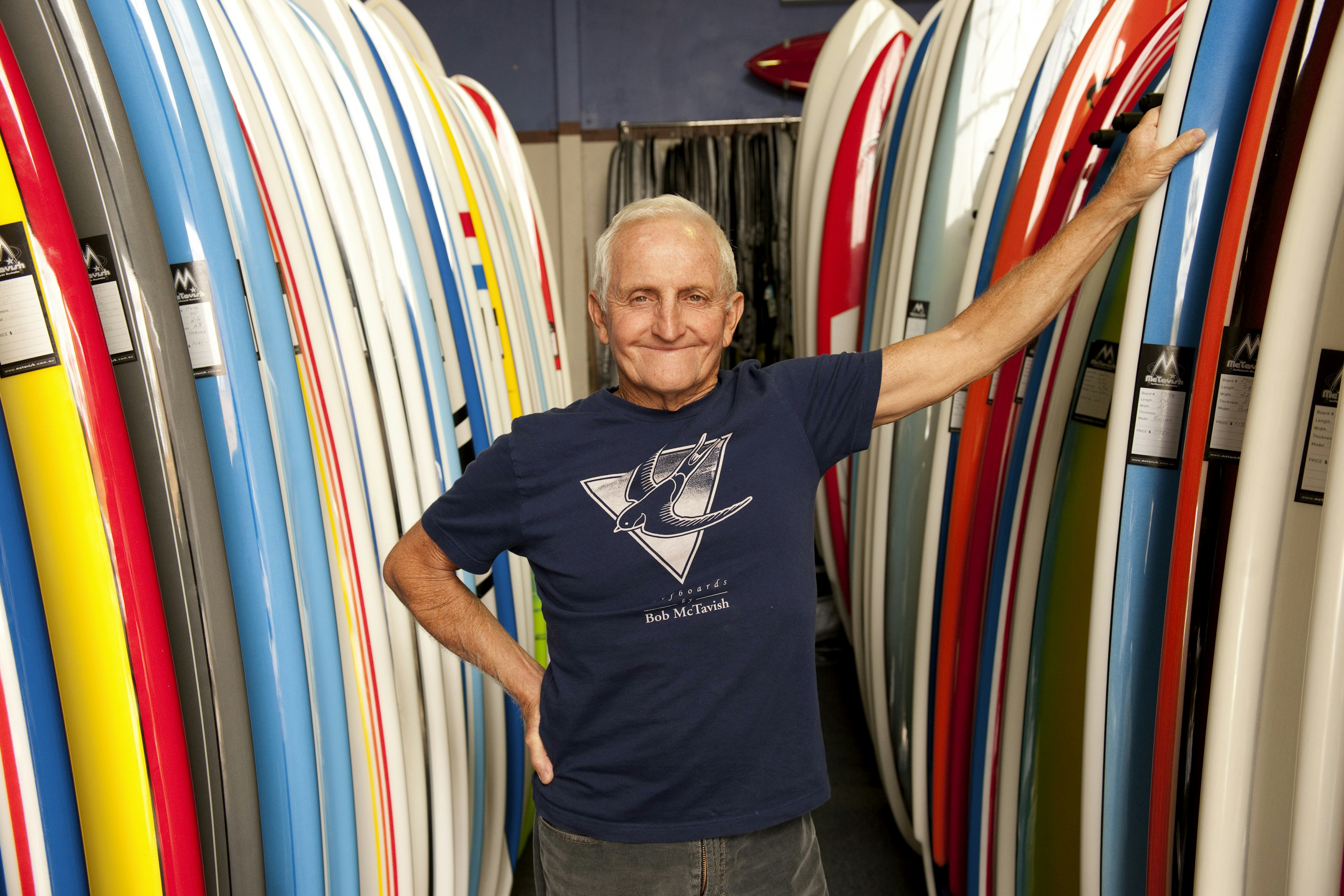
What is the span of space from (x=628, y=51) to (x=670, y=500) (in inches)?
193

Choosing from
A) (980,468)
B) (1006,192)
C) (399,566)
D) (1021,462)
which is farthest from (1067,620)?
(399,566)

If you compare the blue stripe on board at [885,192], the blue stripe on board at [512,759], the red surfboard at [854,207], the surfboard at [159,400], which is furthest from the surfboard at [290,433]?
the red surfboard at [854,207]

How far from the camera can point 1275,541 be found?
0.87 meters

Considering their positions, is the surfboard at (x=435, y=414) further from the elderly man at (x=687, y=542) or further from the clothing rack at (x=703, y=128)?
the clothing rack at (x=703, y=128)

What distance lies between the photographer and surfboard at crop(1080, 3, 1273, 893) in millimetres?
1009

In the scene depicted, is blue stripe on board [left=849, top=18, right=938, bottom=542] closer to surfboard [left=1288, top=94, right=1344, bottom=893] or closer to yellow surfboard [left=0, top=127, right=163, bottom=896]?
surfboard [left=1288, top=94, right=1344, bottom=893]

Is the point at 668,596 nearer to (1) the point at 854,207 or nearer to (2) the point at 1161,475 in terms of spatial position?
(2) the point at 1161,475

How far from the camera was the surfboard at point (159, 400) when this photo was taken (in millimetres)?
988

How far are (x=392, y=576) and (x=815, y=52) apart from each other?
4.64 meters

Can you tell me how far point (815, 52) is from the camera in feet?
16.3

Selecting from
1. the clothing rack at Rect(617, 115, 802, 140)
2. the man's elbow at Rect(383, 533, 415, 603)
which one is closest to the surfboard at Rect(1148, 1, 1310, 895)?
the man's elbow at Rect(383, 533, 415, 603)

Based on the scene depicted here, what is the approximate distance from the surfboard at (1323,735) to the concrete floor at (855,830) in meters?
1.38

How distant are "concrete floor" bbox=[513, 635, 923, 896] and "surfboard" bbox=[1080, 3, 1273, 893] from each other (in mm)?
1066

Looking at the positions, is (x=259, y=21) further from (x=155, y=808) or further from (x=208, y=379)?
(x=155, y=808)
